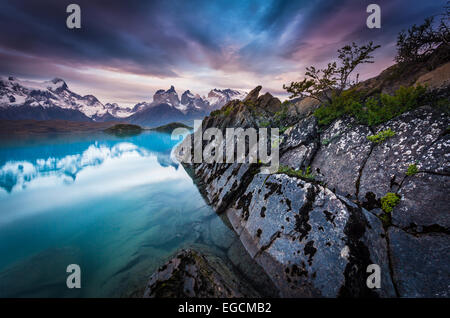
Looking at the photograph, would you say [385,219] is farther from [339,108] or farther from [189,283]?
[339,108]

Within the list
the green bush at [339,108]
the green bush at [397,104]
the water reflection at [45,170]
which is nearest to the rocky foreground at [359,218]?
the green bush at [397,104]

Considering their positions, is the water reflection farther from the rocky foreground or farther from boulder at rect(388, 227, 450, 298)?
boulder at rect(388, 227, 450, 298)

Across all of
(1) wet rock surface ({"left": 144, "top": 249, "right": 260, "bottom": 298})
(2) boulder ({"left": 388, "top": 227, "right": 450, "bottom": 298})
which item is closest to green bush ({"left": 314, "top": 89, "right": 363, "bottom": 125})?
(2) boulder ({"left": 388, "top": 227, "right": 450, "bottom": 298})

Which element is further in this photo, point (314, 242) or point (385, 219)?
point (385, 219)

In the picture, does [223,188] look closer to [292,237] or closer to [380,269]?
[292,237]

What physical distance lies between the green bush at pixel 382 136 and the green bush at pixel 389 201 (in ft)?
8.26

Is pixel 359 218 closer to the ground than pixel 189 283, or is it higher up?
higher up

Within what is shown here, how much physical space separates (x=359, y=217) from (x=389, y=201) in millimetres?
1266

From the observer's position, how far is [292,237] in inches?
207

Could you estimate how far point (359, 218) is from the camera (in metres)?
4.82

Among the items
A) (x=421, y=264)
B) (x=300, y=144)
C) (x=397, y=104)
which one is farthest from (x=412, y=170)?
(x=300, y=144)
